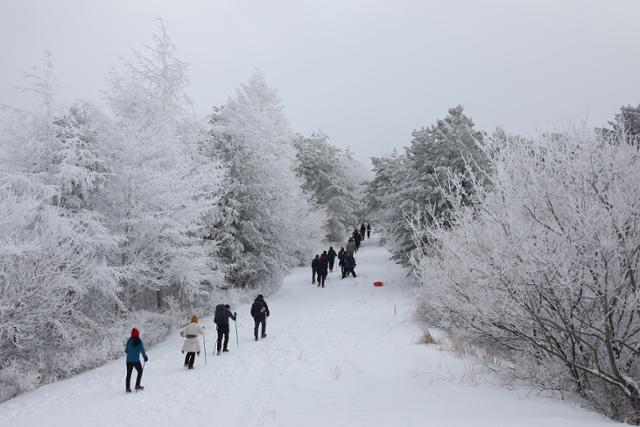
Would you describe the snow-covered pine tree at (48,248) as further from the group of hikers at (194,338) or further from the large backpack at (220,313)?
the large backpack at (220,313)

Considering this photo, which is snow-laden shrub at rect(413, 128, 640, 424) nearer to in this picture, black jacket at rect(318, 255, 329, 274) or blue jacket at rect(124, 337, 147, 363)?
blue jacket at rect(124, 337, 147, 363)

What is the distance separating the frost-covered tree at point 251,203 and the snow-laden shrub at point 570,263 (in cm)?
1704

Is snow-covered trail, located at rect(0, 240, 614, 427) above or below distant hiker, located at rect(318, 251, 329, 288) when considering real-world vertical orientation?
below

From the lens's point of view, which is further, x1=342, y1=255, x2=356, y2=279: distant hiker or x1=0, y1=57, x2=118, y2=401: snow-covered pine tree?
x1=342, y1=255, x2=356, y2=279: distant hiker

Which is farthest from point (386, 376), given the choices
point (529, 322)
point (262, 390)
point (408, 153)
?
point (408, 153)

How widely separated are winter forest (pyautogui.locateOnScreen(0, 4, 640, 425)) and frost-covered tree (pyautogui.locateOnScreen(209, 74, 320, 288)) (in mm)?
120

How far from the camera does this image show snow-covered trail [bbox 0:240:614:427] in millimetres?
7801

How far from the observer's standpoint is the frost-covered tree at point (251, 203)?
2422 cm

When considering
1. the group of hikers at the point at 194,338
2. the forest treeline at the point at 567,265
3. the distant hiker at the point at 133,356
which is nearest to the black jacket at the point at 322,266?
the group of hikers at the point at 194,338

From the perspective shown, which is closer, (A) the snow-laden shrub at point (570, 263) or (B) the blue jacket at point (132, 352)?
(A) the snow-laden shrub at point (570, 263)

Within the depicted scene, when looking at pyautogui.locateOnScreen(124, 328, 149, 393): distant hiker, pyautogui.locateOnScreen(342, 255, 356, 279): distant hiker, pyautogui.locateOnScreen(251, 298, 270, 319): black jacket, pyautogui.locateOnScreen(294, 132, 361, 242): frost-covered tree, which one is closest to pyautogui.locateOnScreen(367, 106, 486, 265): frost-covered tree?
pyautogui.locateOnScreen(342, 255, 356, 279): distant hiker

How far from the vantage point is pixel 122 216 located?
1828cm

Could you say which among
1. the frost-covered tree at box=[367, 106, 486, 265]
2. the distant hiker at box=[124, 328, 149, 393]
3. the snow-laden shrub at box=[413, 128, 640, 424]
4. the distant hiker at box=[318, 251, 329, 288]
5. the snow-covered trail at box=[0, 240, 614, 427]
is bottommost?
the snow-covered trail at box=[0, 240, 614, 427]

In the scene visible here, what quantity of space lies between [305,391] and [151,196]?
11.4 m
